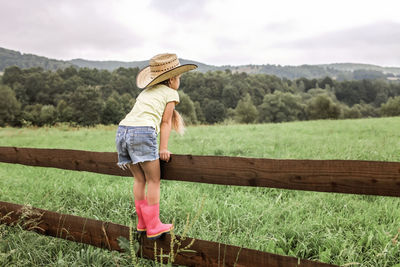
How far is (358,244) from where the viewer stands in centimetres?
295

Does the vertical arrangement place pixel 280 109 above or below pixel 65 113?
above

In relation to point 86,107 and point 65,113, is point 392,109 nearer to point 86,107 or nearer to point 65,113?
point 86,107

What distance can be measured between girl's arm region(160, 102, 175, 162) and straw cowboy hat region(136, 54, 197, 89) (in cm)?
24

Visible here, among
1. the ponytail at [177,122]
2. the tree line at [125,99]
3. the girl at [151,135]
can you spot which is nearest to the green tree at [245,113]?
the tree line at [125,99]

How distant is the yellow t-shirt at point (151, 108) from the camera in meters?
2.35

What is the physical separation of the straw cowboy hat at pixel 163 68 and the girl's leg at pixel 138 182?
702 mm

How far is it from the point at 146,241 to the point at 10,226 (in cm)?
194

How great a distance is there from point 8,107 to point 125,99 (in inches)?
854

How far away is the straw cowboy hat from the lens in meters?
2.42

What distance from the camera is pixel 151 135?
2.31 metres

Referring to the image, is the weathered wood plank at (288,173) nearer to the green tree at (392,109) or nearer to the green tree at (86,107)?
the green tree at (86,107)

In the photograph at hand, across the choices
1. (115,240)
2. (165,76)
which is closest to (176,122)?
(165,76)

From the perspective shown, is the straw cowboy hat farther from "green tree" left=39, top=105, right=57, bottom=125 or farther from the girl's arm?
"green tree" left=39, top=105, right=57, bottom=125

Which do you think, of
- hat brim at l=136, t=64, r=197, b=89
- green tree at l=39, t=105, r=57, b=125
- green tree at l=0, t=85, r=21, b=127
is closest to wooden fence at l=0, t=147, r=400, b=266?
hat brim at l=136, t=64, r=197, b=89
